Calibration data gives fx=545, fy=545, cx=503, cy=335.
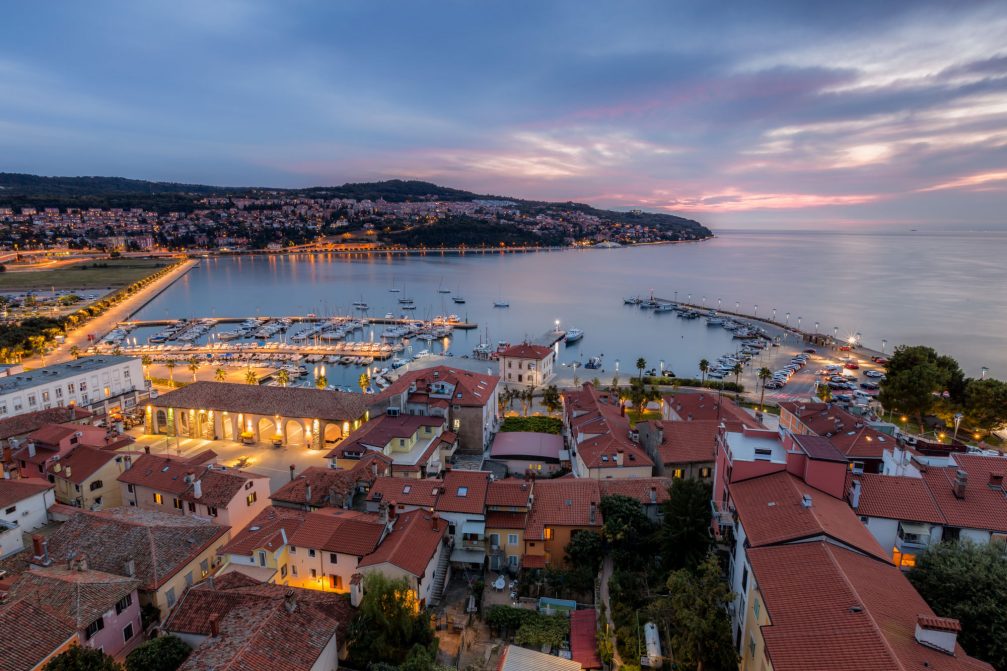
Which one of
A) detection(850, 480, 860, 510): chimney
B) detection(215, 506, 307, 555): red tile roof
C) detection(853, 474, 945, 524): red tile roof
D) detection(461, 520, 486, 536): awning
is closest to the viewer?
detection(853, 474, 945, 524): red tile roof

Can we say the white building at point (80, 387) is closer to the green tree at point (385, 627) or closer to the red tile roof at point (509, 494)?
the red tile roof at point (509, 494)

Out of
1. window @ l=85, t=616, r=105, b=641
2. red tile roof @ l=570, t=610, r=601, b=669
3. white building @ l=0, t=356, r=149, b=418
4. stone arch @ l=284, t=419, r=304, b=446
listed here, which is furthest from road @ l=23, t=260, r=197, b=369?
red tile roof @ l=570, t=610, r=601, b=669

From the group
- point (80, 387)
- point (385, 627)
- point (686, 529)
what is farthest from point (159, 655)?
point (80, 387)

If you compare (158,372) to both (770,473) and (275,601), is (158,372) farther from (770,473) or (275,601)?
(770,473)

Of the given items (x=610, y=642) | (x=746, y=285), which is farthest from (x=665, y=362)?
(x=746, y=285)

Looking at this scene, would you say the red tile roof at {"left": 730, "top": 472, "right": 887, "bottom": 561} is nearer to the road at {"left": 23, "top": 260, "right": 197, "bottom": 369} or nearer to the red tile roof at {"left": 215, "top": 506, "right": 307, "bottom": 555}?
the red tile roof at {"left": 215, "top": 506, "right": 307, "bottom": 555}

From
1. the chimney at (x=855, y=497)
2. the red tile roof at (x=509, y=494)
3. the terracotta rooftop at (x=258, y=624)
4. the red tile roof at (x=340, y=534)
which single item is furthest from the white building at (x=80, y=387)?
the chimney at (x=855, y=497)
